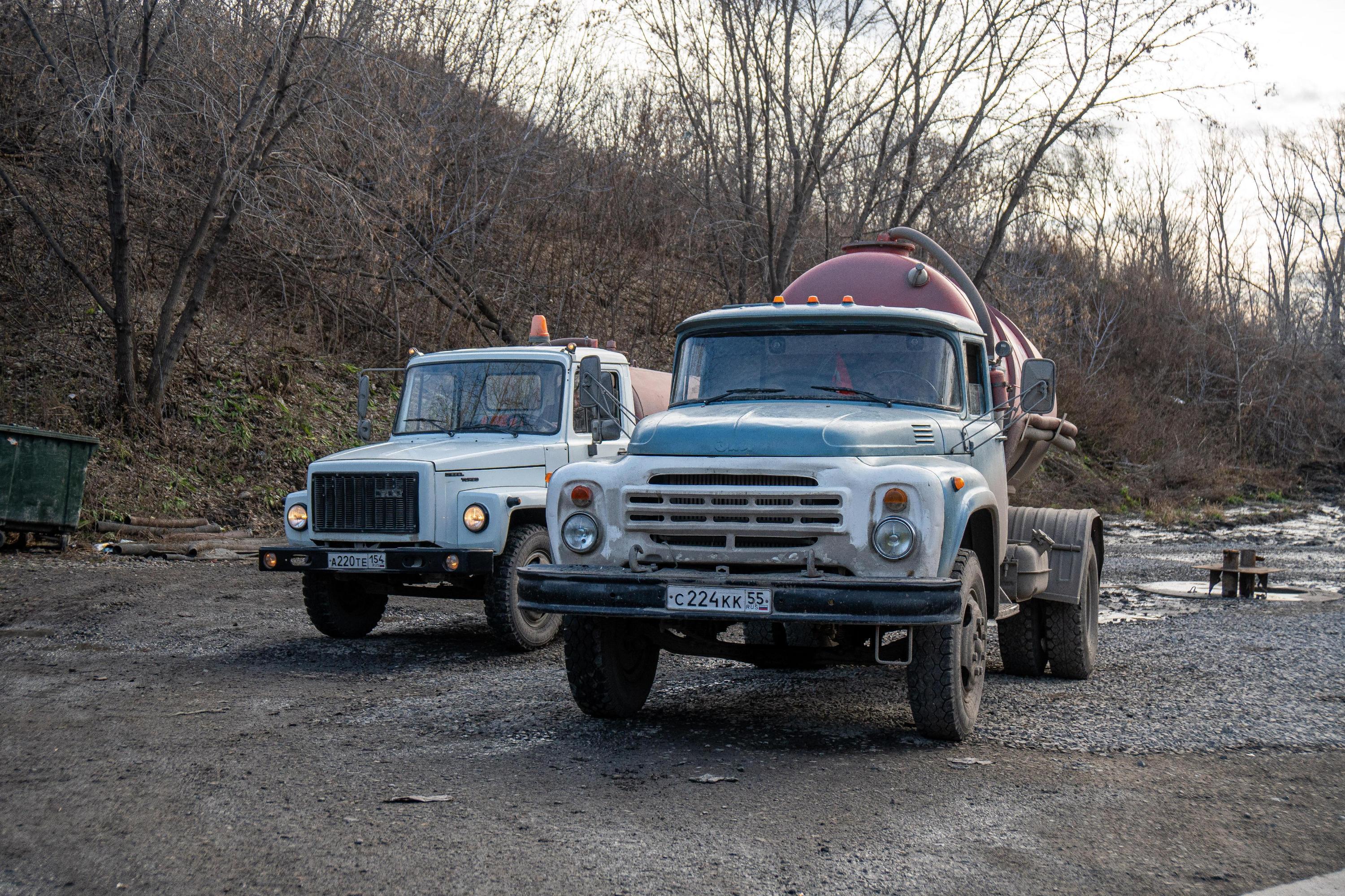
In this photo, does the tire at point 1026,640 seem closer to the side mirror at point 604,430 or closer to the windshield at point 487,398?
the side mirror at point 604,430

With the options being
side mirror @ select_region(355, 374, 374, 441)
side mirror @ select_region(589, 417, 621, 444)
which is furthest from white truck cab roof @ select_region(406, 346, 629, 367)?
side mirror @ select_region(589, 417, 621, 444)

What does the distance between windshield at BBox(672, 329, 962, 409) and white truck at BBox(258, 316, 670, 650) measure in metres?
1.08

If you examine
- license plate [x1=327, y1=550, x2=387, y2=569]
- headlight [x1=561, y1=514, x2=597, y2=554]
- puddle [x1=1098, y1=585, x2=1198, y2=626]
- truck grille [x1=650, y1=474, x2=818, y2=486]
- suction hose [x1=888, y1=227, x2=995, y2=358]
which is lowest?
puddle [x1=1098, y1=585, x2=1198, y2=626]

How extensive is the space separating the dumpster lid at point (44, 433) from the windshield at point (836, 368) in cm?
1003

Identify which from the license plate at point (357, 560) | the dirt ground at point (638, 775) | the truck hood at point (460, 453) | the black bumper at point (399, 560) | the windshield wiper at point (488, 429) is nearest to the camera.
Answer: the dirt ground at point (638, 775)

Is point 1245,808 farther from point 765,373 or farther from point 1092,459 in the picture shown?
point 1092,459

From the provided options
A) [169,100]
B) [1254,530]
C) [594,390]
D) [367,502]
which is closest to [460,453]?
[367,502]

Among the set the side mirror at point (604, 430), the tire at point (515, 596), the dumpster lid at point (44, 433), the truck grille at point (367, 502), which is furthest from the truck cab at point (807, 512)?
the dumpster lid at point (44, 433)

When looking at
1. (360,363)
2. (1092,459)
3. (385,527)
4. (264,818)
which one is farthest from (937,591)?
(1092,459)

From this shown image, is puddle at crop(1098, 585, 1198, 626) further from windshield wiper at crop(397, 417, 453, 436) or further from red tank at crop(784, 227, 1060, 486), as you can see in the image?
windshield wiper at crop(397, 417, 453, 436)

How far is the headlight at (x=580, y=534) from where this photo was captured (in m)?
6.26

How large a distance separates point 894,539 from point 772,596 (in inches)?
25.2

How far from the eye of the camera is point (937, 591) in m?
5.63

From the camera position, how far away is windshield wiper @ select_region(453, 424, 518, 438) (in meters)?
9.81
